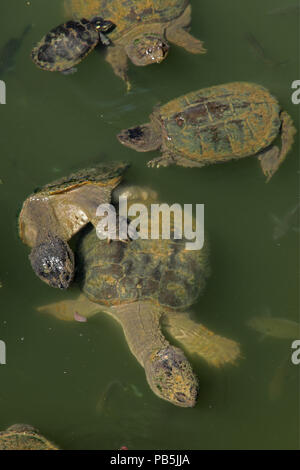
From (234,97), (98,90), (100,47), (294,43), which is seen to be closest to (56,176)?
(98,90)

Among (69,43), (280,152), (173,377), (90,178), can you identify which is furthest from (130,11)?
(173,377)

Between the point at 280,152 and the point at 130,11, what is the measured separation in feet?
9.44

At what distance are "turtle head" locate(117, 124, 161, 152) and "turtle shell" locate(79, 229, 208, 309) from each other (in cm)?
131

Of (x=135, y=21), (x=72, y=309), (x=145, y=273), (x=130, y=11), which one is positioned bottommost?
(x=72, y=309)

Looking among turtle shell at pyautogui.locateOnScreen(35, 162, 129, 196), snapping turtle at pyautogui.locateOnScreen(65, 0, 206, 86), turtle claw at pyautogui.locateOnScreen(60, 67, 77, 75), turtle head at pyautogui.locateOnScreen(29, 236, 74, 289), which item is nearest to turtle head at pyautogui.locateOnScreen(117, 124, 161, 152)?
turtle shell at pyautogui.locateOnScreen(35, 162, 129, 196)

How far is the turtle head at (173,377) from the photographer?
5.67 metres

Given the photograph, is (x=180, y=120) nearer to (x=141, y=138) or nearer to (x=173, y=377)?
(x=141, y=138)

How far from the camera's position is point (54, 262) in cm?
593

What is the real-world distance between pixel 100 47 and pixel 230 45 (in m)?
1.85

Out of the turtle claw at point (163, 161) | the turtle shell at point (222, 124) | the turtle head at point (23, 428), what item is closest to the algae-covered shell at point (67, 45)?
the turtle shell at point (222, 124)

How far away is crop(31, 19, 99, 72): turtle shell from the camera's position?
22.5 feet

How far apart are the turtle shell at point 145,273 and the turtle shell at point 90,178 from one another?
791 mm

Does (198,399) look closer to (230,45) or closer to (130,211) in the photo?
(130,211)

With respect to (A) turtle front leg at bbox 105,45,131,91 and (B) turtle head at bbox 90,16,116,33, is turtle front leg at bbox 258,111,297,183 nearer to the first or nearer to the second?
(A) turtle front leg at bbox 105,45,131,91
